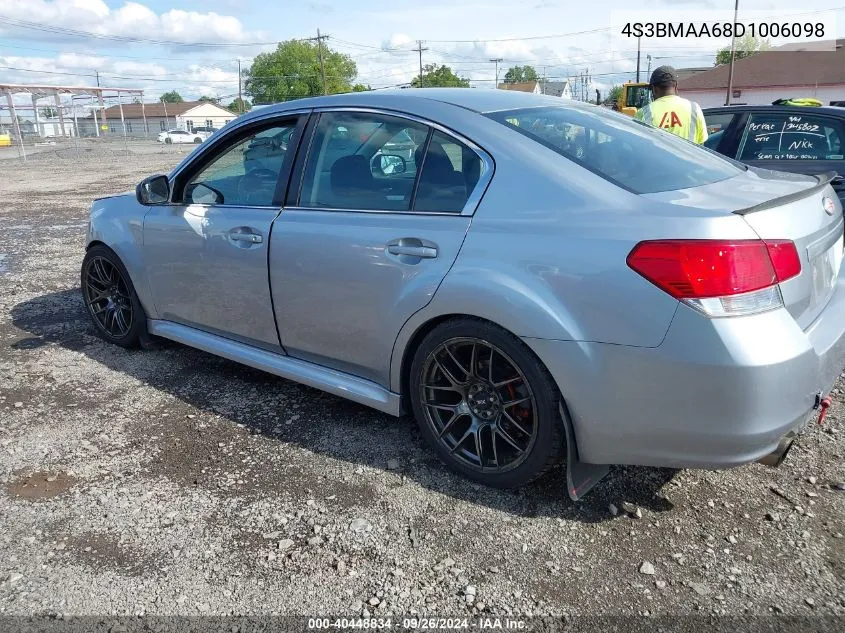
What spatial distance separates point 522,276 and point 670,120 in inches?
142

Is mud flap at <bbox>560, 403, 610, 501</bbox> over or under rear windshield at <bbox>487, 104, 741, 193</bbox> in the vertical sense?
under

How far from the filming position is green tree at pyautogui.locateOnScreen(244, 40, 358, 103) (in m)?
97.1

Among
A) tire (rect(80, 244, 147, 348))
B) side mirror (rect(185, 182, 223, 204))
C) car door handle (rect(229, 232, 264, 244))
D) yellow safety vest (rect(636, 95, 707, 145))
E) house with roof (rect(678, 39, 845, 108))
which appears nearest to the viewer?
car door handle (rect(229, 232, 264, 244))

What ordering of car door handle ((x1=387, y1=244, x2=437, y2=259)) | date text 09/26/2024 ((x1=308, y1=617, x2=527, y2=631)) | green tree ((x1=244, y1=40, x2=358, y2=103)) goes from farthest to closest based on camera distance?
1. green tree ((x1=244, y1=40, x2=358, y2=103))
2. car door handle ((x1=387, y1=244, x2=437, y2=259))
3. date text 09/26/2024 ((x1=308, y1=617, x2=527, y2=631))

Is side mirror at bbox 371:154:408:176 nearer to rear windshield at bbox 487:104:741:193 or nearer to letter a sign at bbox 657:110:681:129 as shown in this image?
rear windshield at bbox 487:104:741:193

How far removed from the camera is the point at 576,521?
2791mm

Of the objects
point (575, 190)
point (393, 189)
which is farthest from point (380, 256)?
point (575, 190)

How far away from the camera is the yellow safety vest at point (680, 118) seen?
18.0ft

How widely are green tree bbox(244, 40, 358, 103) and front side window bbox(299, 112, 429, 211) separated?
96297 millimetres

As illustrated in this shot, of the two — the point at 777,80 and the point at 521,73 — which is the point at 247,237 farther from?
the point at 521,73

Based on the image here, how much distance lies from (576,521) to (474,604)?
0.65 m

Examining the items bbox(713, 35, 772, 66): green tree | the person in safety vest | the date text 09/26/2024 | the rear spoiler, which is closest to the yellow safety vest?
the person in safety vest

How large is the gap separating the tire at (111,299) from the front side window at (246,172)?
938 millimetres

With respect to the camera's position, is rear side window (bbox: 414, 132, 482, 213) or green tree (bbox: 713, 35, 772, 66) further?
green tree (bbox: 713, 35, 772, 66)
